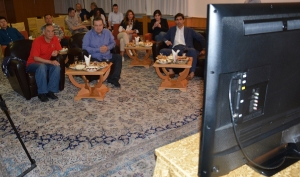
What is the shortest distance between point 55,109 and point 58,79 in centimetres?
65

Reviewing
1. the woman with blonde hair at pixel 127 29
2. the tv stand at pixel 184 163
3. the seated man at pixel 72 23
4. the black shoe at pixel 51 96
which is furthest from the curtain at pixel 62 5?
the tv stand at pixel 184 163

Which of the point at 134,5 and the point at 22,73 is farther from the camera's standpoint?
the point at 134,5

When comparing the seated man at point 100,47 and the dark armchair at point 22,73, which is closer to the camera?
the dark armchair at point 22,73

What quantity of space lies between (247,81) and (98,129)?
8.83 feet

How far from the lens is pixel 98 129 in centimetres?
320

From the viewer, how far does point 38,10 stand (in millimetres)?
10836

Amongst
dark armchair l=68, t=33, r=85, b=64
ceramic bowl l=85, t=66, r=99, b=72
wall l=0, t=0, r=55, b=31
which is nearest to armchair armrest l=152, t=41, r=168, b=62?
dark armchair l=68, t=33, r=85, b=64

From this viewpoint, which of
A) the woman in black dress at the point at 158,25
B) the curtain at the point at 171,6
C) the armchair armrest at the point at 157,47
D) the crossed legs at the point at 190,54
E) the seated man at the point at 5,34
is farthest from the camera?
the curtain at the point at 171,6

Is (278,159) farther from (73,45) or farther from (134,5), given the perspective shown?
(134,5)

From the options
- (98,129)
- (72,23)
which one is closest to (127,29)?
(72,23)

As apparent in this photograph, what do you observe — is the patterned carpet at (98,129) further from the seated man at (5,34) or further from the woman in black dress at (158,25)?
the woman in black dress at (158,25)

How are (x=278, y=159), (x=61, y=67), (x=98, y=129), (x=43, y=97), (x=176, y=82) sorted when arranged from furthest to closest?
1. (x=176, y=82)
2. (x=61, y=67)
3. (x=43, y=97)
4. (x=98, y=129)
5. (x=278, y=159)

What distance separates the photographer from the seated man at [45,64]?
13.3 ft

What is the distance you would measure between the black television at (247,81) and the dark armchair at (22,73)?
3789mm
